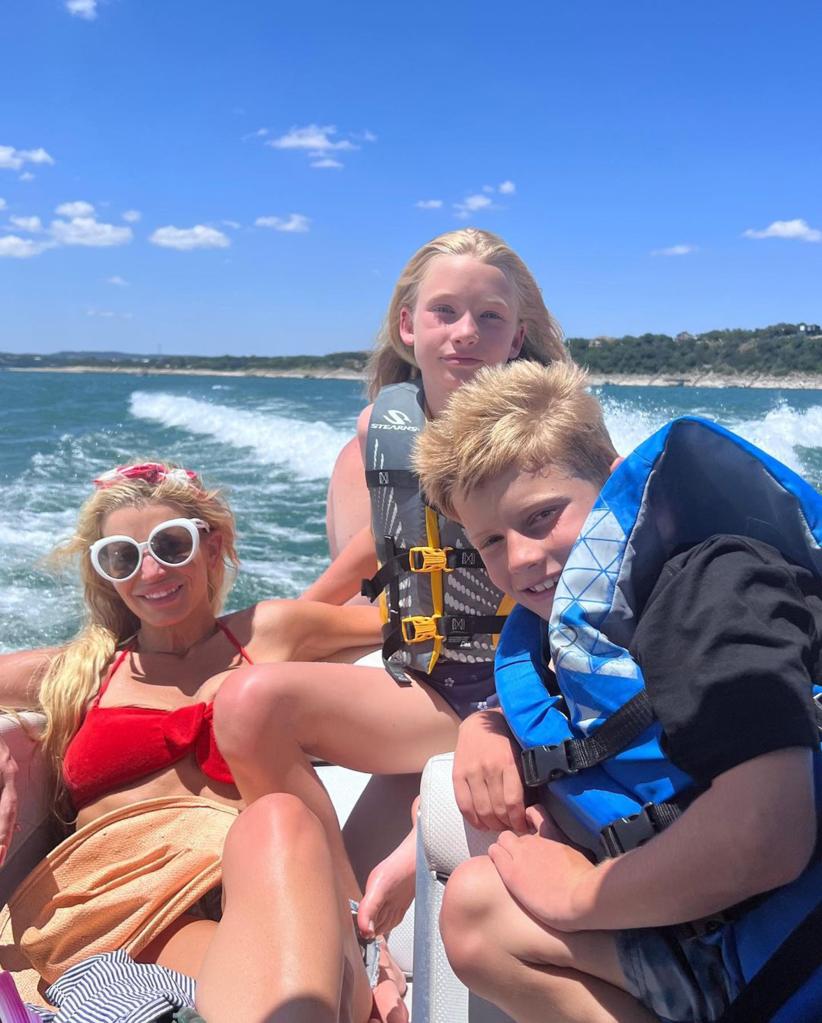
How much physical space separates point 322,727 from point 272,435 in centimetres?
1268

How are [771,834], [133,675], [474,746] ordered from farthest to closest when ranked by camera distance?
[133,675]
[474,746]
[771,834]

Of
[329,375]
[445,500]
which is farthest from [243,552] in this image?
[329,375]

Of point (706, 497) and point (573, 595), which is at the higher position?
point (706, 497)

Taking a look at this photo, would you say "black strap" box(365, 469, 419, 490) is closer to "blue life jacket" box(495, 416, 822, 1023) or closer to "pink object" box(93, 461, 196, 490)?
"pink object" box(93, 461, 196, 490)

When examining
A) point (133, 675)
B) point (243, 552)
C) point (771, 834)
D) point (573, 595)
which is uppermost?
point (573, 595)

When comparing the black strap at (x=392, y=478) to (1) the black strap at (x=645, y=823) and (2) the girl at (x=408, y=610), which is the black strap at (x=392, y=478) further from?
(1) the black strap at (x=645, y=823)

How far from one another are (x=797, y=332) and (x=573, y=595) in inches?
1915

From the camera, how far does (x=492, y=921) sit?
127 centimetres

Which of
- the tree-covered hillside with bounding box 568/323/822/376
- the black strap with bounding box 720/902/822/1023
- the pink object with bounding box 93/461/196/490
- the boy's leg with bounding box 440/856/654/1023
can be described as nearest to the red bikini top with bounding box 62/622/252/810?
the pink object with bounding box 93/461/196/490

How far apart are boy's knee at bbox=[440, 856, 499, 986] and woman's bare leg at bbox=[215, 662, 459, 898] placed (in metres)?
0.52

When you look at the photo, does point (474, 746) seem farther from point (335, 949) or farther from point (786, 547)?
point (786, 547)

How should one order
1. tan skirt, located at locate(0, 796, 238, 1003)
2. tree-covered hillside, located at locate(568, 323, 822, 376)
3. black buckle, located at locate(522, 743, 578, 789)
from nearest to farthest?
1. black buckle, located at locate(522, 743, 578, 789)
2. tan skirt, located at locate(0, 796, 238, 1003)
3. tree-covered hillside, located at locate(568, 323, 822, 376)

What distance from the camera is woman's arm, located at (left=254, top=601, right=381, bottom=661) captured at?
7.24ft

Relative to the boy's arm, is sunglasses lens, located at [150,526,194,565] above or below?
above
